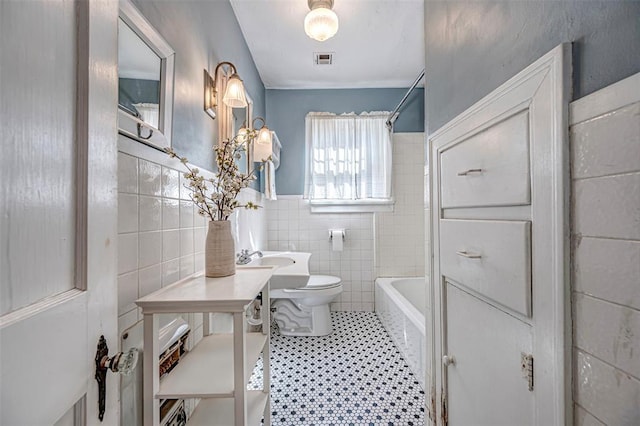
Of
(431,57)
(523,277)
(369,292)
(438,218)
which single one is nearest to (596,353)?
(523,277)

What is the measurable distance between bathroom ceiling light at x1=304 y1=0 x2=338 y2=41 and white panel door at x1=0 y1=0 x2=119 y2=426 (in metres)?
1.37

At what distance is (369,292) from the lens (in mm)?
2904

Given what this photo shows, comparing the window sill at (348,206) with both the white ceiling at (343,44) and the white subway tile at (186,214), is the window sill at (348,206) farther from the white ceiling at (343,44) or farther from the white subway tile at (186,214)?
the white subway tile at (186,214)

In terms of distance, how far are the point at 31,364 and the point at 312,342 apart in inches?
84.7

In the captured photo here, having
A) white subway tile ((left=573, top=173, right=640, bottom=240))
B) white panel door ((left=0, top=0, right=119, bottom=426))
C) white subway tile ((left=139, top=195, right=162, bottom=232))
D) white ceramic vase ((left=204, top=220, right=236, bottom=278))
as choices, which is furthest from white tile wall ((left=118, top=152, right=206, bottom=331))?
white subway tile ((left=573, top=173, right=640, bottom=240))

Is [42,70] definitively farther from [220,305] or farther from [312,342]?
[312,342]

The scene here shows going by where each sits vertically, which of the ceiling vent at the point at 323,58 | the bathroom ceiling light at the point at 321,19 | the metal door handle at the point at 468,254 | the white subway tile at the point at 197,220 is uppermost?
the ceiling vent at the point at 323,58

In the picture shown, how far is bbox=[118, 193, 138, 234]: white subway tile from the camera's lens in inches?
29.9

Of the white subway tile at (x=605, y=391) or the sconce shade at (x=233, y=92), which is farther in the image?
the sconce shade at (x=233, y=92)

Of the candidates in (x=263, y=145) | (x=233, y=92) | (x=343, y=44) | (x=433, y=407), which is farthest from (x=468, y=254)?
(x=343, y=44)

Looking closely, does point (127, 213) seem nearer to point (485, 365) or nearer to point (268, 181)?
point (485, 365)

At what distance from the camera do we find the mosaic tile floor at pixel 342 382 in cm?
146

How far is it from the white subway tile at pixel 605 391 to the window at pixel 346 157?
7.86ft

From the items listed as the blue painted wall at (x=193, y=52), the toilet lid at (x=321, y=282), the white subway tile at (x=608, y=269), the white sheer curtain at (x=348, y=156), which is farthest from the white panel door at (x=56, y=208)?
the white sheer curtain at (x=348, y=156)
